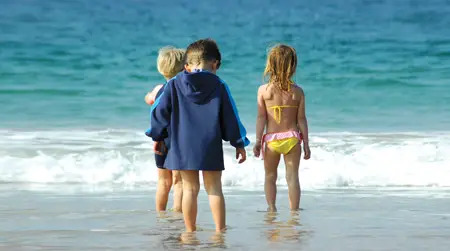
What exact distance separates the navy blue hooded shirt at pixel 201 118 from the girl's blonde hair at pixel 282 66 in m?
1.32

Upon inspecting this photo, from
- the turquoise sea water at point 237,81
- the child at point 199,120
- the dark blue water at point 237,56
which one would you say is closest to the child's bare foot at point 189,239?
the child at point 199,120

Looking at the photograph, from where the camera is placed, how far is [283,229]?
605 cm

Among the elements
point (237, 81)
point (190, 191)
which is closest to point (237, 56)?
point (237, 81)

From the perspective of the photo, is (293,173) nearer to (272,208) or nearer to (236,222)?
(272,208)

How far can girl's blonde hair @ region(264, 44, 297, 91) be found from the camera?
679cm

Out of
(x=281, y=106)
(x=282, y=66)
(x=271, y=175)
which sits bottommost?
(x=271, y=175)

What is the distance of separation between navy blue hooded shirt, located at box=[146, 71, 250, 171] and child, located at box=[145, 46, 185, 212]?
1.64 feet

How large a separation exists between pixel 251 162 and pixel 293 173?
3.05m

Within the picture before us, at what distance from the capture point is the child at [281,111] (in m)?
6.80

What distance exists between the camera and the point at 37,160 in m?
10.6

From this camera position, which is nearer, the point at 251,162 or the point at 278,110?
the point at 278,110

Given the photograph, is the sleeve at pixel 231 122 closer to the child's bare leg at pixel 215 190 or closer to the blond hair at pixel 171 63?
the child's bare leg at pixel 215 190

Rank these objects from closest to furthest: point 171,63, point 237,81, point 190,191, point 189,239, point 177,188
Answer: point 189,239
point 190,191
point 171,63
point 177,188
point 237,81

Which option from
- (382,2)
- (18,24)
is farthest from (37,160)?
(382,2)
